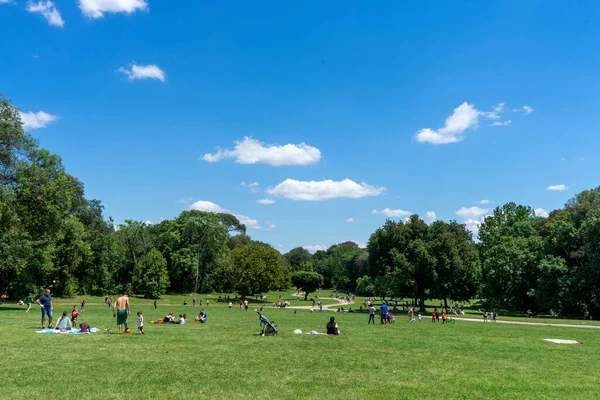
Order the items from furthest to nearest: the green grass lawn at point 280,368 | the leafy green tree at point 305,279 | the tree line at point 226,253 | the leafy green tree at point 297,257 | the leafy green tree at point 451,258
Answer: the leafy green tree at point 297,257, the leafy green tree at point 305,279, the leafy green tree at point 451,258, the tree line at point 226,253, the green grass lawn at point 280,368

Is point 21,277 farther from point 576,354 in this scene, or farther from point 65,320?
point 576,354

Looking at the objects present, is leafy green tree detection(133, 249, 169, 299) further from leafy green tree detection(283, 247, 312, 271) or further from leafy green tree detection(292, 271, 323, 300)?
leafy green tree detection(283, 247, 312, 271)

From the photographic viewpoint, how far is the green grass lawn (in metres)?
10.5

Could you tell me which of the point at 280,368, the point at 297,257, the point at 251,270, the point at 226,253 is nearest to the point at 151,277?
the point at 251,270

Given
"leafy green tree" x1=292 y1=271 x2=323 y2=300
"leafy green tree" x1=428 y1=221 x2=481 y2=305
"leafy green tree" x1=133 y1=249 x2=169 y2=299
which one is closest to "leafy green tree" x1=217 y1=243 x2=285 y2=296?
"leafy green tree" x1=133 y1=249 x2=169 y2=299

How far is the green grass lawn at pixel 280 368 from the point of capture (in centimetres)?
1047

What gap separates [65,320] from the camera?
71.4 ft

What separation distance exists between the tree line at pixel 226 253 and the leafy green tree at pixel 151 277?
0.67 feet

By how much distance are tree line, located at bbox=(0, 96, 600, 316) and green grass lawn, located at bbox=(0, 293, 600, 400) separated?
21.3m

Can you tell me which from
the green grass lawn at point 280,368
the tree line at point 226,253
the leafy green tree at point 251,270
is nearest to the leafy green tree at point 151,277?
the tree line at point 226,253

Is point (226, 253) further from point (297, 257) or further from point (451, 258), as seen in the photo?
point (297, 257)

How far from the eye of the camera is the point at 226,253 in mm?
95312

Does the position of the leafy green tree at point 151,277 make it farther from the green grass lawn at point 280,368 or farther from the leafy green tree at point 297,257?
the leafy green tree at point 297,257

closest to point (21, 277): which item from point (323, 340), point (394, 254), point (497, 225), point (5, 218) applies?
point (5, 218)
